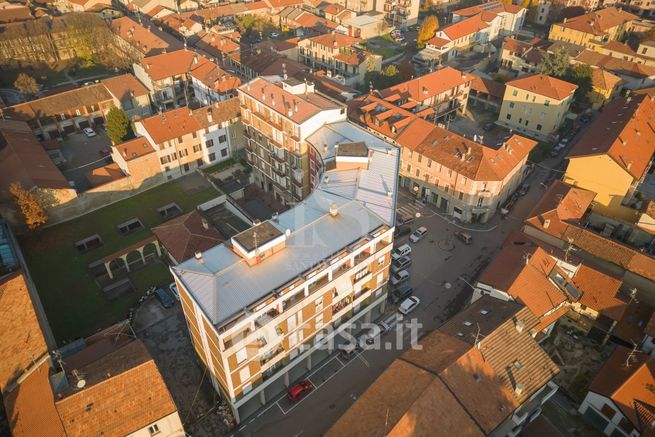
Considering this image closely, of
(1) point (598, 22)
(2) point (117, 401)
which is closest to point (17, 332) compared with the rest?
(2) point (117, 401)

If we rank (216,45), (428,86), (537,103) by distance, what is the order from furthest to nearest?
(216,45) → (428,86) → (537,103)

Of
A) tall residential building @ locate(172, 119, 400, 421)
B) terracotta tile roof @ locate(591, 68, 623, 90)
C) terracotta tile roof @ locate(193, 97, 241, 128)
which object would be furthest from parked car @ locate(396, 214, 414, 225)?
terracotta tile roof @ locate(591, 68, 623, 90)

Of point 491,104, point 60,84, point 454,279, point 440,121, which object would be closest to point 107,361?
point 454,279

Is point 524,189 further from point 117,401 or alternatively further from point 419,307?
point 117,401

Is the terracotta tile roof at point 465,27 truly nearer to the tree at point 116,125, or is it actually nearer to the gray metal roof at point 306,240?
the gray metal roof at point 306,240

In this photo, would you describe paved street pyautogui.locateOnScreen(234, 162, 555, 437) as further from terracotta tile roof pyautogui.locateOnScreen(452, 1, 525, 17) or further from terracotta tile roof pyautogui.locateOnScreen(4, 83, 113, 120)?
terracotta tile roof pyautogui.locateOnScreen(452, 1, 525, 17)

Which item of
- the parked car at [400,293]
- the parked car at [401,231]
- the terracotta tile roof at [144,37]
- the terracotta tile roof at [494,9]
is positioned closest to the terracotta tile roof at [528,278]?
the parked car at [400,293]
